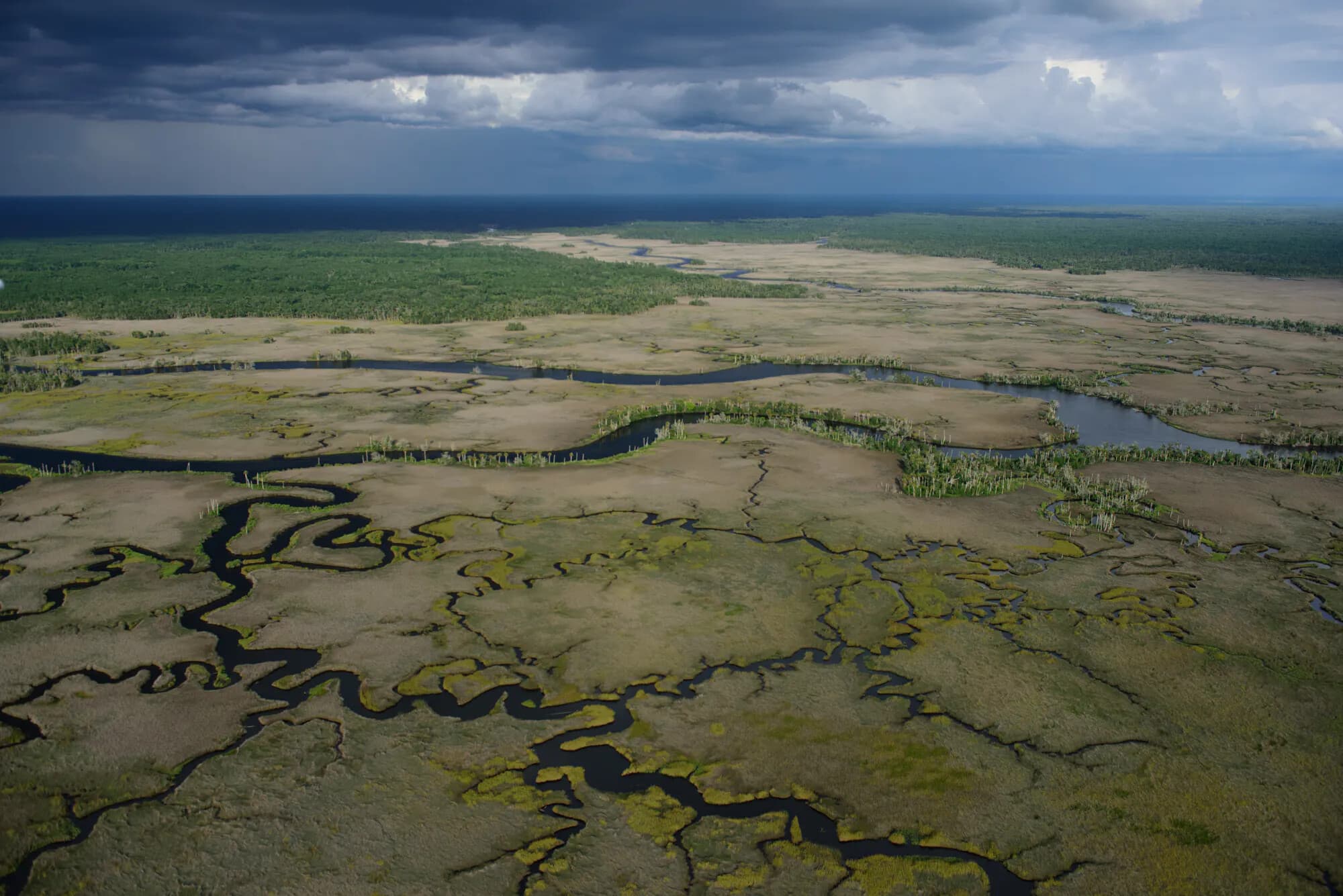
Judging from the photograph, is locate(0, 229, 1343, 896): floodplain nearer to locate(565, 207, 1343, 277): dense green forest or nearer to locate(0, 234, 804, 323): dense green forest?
locate(0, 234, 804, 323): dense green forest

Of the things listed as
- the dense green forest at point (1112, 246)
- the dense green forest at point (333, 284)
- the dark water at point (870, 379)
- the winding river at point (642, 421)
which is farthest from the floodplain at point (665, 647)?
the dense green forest at point (1112, 246)

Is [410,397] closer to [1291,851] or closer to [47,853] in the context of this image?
[47,853]

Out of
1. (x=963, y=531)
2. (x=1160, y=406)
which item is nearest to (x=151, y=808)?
(x=963, y=531)

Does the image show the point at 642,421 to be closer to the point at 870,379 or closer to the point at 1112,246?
the point at 870,379

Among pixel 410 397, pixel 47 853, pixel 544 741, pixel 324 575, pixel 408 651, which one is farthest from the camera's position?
pixel 410 397

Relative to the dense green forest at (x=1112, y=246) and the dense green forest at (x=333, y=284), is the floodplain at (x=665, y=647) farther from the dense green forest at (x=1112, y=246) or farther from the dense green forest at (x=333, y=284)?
the dense green forest at (x=1112, y=246)

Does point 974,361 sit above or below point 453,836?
above

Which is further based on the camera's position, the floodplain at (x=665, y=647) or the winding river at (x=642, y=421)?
the winding river at (x=642, y=421)
